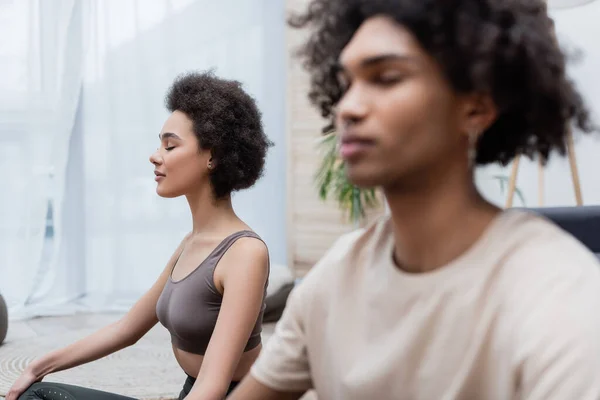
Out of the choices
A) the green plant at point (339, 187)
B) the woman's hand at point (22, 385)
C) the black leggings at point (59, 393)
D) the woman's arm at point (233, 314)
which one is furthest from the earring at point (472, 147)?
the green plant at point (339, 187)

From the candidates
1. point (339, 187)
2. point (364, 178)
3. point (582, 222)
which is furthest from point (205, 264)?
point (339, 187)

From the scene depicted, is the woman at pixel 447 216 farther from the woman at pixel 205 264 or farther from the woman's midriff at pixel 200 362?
the woman's midriff at pixel 200 362

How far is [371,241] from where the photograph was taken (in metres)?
0.83

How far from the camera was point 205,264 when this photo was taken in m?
1.48

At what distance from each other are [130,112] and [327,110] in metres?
3.81

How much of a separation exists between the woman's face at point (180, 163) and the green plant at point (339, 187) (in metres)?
2.58

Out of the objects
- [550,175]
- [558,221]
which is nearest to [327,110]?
[558,221]

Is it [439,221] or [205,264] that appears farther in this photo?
[205,264]

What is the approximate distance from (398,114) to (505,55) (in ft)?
0.38

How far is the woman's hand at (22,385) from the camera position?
4.83 ft

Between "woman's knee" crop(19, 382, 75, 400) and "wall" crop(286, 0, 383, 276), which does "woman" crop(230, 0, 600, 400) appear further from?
"wall" crop(286, 0, 383, 276)

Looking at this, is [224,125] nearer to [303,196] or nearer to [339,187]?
[339,187]

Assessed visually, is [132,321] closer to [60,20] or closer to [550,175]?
[550,175]

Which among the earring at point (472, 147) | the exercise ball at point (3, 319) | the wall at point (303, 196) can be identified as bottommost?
the exercise ball at point (3, 319)
